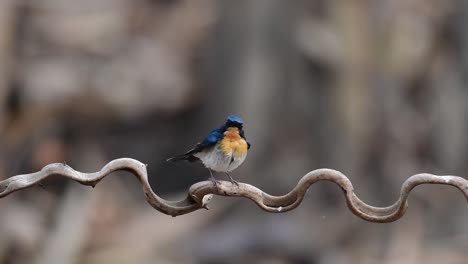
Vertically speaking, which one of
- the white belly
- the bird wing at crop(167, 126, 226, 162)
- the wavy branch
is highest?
the wavy branch

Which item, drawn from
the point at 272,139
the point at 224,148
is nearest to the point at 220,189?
the point at 224,148

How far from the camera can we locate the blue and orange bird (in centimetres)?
324

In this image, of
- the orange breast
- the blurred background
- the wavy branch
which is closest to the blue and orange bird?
the orange breast

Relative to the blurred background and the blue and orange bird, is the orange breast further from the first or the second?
the blurred background

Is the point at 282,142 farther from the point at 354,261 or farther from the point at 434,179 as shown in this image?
the point at 434,179

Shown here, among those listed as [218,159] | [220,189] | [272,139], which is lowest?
[272,139]

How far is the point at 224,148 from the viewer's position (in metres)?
3.25

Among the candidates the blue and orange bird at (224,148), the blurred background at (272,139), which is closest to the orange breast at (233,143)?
the blue and orange bird at (224,148)

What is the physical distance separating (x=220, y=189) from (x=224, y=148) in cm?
67

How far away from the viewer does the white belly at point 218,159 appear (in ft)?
10.7

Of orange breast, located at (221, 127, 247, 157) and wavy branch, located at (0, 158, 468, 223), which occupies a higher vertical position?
wavy branch, located at (0, 158, 468, 223)

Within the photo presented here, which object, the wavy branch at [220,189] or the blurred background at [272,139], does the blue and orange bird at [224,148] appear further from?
the blurred background at [272,139]

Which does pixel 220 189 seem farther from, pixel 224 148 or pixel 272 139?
pixel 272 139

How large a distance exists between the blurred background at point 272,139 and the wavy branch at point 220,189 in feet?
17.6
